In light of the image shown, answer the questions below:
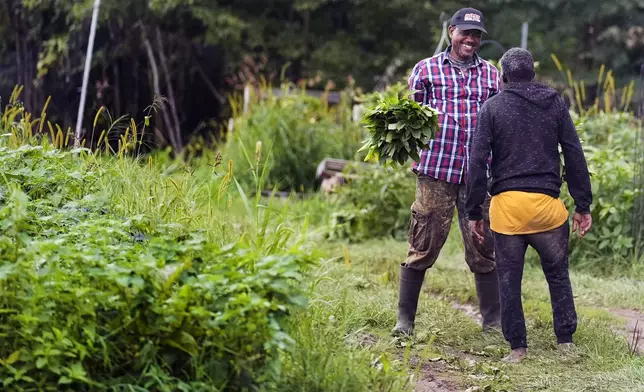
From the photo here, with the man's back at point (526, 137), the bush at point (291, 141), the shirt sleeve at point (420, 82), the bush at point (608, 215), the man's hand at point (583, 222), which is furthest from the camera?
the bush at point (291, 141)

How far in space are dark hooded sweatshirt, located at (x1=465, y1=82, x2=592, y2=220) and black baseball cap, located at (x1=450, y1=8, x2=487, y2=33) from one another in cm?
49

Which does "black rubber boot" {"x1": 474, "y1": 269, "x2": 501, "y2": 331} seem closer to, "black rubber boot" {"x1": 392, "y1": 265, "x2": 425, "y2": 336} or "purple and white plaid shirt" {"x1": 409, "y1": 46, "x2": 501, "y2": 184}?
"black rubber boot" {"x1": 392, "y1": 265, "x2": 425, "y2": 336}

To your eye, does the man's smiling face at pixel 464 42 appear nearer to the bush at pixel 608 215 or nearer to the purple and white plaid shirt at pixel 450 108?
the purple and white plaid shirt at pixel 450 108

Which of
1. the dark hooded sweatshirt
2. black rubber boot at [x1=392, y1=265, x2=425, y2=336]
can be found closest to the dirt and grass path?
black rubber boot at [x1=392, y1=265, x2=425, y2=336]

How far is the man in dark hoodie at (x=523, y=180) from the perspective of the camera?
5324 mm

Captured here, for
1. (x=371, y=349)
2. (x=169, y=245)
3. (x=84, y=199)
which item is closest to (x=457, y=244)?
(x=371, y=349)

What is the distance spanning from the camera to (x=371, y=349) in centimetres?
504

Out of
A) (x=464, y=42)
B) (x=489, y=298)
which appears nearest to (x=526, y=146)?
(x=464, y=42)

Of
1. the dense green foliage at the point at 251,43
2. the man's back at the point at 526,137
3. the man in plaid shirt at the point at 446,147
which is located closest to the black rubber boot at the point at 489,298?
the man in plaid shirt at the point at 446,147

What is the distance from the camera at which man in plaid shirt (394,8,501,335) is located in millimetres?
5812

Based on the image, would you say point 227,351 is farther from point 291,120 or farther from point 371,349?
point 291,120

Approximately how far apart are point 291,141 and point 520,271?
7199mm

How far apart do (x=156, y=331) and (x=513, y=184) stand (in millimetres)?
2389

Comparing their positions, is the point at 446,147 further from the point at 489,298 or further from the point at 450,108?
the point at 489,298
